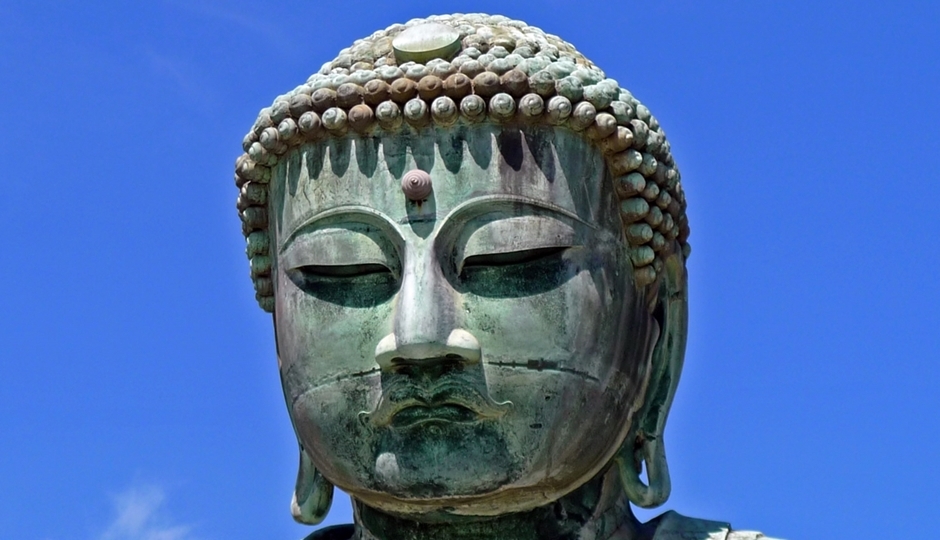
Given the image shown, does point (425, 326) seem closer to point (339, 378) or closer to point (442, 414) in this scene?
point (442, 414)

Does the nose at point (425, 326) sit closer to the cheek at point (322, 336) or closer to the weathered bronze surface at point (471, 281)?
the weathered bronze surface at point (471, 281)

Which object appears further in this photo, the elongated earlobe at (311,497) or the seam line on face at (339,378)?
the elongated earlobe at (311,497)

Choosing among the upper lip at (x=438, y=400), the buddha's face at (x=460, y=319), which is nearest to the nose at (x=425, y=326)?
the buddha's face at (x=460, y=319)

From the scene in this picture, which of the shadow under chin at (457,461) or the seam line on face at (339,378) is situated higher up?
the seam line on face at (339,378)

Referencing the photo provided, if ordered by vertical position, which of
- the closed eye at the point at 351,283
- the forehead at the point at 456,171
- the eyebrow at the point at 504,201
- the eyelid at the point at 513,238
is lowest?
the closed eye at the point at 351,283

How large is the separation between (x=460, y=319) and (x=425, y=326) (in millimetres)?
183

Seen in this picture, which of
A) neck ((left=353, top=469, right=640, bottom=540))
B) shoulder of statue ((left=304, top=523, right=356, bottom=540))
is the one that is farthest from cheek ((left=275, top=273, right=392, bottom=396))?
shoulder of statue ((left=304, top=523, right=356, bottom=540))

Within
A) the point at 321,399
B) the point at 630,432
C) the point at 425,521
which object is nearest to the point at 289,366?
the point at 321,399

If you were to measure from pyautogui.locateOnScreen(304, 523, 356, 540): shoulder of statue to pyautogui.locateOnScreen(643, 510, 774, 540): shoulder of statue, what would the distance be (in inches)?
58.2

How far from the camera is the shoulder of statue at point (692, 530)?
9406 millimetres

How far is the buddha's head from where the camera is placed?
877cm

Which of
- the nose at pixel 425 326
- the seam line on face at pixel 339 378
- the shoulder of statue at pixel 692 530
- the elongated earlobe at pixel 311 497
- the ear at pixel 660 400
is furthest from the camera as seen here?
the elongated earlobe at pixel 311 497

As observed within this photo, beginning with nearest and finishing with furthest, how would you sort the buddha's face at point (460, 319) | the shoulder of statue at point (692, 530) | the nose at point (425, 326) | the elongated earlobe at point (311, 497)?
the nose at point (425, 326)
the buddha's face at point (460, 319)
the shoulder of statue at point (692, 530)
the elongated earlobe at point (311, 497)

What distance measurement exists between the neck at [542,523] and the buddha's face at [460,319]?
14 cm
